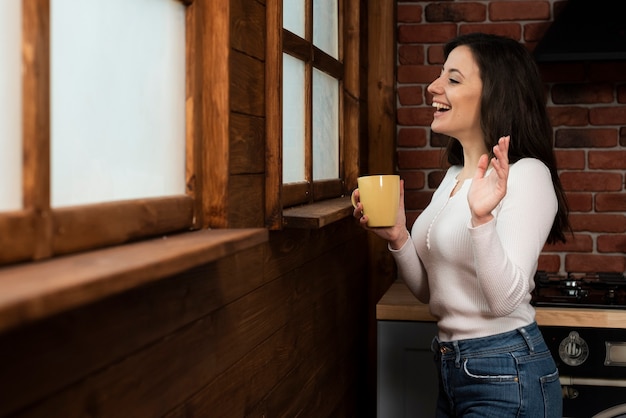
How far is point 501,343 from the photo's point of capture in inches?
68.4

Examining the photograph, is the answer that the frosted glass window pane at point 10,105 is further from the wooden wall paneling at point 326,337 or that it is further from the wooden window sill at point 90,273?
the wooden wall paneling at point 326,337

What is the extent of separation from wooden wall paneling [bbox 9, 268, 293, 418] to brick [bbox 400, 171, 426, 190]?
1514 millimetres

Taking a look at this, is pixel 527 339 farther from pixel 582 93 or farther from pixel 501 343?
pixel 582 93

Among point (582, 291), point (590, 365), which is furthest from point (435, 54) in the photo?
point (590, 365)

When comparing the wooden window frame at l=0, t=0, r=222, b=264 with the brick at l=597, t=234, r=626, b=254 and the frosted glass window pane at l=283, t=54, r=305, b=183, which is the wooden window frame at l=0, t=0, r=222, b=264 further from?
the brick at l=597, t=234, r=626, b=254

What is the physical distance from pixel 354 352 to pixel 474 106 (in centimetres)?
112

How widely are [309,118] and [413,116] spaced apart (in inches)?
44.8

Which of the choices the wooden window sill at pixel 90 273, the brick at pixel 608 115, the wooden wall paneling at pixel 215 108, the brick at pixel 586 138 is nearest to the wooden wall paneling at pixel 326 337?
the wooden wall paneling at pixel 215 108

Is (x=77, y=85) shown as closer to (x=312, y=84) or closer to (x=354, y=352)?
(x=312, y=84)

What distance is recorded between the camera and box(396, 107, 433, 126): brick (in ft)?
10.0

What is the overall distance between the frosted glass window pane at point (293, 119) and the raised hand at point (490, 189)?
46cm

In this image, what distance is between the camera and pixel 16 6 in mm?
803

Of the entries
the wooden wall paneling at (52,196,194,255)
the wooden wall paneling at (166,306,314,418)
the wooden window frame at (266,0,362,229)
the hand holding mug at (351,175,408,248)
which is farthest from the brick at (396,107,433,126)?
the wooden wall paneling at (52,196,194,255)

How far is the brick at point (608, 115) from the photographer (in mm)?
2953
